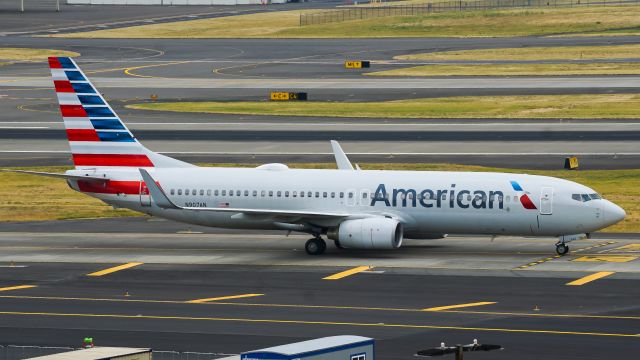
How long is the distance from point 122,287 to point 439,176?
15585mm

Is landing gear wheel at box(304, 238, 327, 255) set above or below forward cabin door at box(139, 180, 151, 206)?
Answer: below

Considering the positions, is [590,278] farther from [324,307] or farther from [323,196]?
[323,196]

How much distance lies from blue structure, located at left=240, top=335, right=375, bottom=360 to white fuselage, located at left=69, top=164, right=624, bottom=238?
99.8 feet

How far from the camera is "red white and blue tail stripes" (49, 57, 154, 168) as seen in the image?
67.9 m

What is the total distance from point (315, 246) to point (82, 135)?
13.1 m

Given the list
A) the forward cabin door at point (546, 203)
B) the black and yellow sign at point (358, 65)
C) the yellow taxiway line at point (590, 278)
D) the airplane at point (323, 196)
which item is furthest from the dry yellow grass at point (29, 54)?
the yellow taxiway line at point (590, 278)

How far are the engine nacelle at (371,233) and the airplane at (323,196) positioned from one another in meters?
0.04

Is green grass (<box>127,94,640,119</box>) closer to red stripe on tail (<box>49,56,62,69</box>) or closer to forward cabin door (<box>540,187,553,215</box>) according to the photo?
red stripe on tail (<box>49,56,62,69</box>)

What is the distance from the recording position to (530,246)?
65562 millimetres

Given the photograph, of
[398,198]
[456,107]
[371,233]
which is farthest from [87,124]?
[456,107]

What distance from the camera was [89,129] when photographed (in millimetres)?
68188

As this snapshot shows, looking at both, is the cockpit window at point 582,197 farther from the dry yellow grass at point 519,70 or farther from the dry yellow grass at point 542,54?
the dry yellow grass at point 542,54

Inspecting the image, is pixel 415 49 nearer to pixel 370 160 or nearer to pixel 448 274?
pixel 370 160

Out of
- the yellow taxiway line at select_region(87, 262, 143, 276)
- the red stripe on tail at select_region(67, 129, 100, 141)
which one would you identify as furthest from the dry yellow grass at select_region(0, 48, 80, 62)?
the yellow taxiway line at select_region(87, 262, 143, 276)
